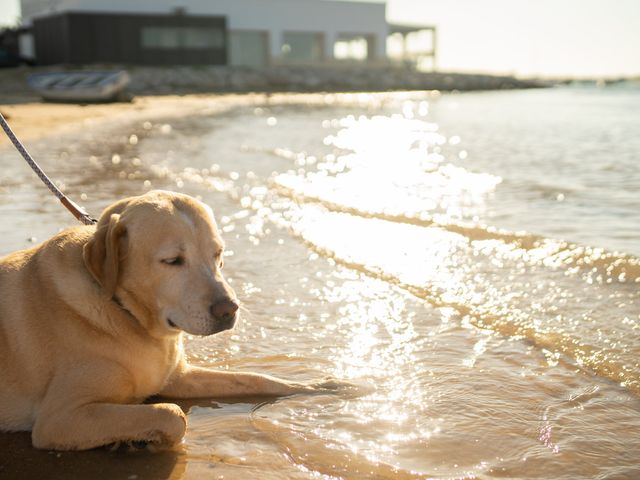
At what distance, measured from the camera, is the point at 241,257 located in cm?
750

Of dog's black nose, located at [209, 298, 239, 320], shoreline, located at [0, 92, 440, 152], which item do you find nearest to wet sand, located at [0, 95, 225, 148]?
shoreline, located at [0, 92, 440, 152]

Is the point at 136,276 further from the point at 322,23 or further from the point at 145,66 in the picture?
the point at 322,23

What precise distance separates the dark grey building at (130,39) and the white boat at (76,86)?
18907 mm

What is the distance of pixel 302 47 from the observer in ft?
224

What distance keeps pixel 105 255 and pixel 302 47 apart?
221 feet

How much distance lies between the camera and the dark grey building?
170ft

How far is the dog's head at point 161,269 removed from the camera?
3.57m

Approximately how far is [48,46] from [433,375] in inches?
2272

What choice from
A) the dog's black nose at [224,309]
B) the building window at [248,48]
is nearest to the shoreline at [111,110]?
the building window at [248,48]

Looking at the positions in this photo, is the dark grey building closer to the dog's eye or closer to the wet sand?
the wet sand

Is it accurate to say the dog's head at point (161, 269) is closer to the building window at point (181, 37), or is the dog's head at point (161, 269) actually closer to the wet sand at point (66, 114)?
the wet sand at point (66, 114)

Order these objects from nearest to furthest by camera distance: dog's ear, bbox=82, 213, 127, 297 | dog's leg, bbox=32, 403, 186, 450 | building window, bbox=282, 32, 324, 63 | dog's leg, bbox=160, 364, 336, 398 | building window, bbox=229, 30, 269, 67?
dog's leg, bbox=32, 403, 186, 450 → dog's ear, bbox=82, 213, 127, 297 → dog's leg, bbox=160, 364, 336, 398 → building window, bbox=229, 30, 269, 67 → building window, bbox=282, 32, 324, 63

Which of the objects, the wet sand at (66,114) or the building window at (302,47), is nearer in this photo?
the wet sand at (66,114)

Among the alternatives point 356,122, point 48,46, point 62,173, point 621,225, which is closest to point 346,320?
point 621,225
